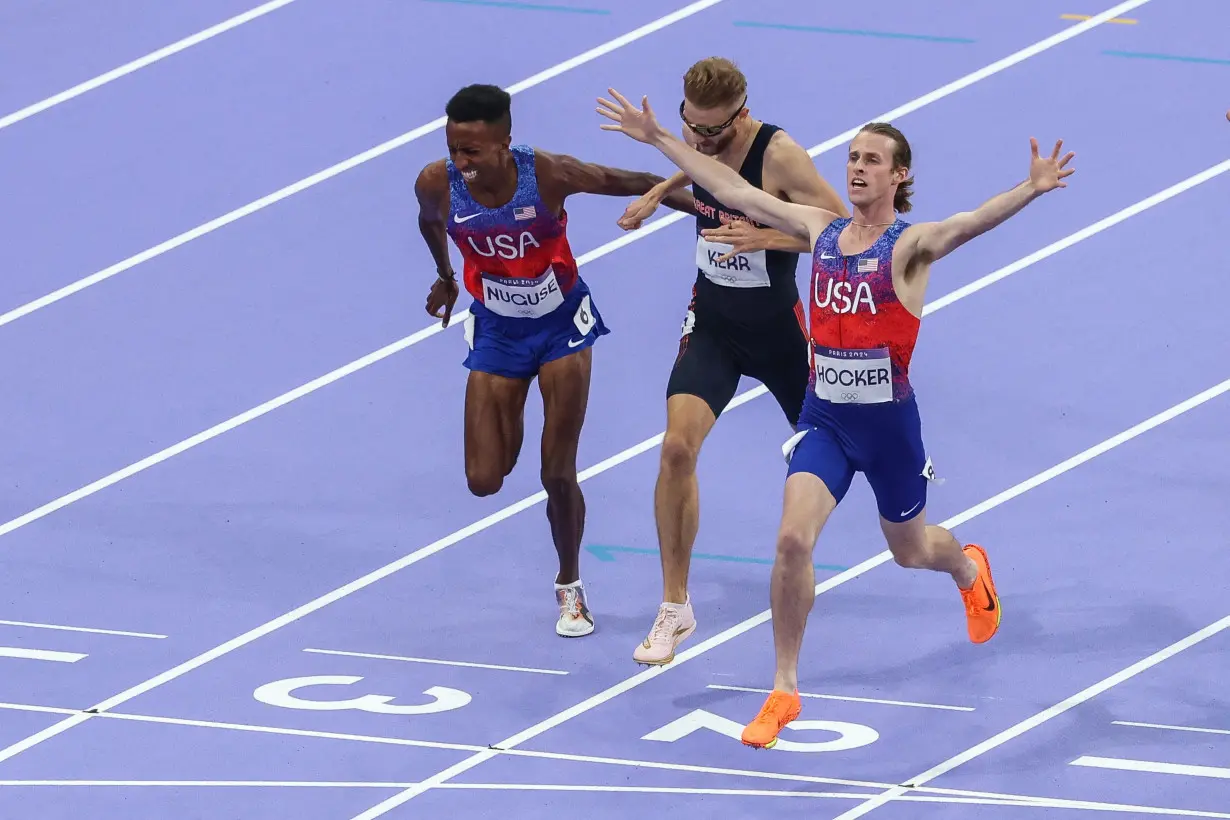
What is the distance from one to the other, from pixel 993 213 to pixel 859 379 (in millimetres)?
777

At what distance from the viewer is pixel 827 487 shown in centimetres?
746

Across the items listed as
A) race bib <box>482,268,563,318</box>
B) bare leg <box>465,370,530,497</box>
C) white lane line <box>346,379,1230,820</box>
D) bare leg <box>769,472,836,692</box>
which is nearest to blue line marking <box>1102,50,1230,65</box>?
white lane line <box>346,379,1230,820</box>

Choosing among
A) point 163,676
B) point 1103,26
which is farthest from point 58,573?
point 1103,26

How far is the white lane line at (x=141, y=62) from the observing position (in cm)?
1288

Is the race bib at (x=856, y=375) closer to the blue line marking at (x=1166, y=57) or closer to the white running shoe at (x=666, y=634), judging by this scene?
the white running shoe at (x=666, y=634)

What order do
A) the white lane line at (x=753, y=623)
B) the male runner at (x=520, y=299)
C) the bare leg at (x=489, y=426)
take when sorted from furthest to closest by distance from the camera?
the bare leg at (x=489, y=426), the male runner at (x=520, y=299), the white lane line at (x=753, y=623)

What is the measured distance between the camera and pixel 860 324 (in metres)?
7.46

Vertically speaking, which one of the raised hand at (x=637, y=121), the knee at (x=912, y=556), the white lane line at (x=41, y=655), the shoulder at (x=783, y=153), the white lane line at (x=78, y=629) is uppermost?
the raised hand at (x=637, y=121)

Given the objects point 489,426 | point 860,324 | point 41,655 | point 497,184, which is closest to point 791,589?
point 860,324

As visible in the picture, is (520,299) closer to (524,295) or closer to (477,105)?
(524,295)

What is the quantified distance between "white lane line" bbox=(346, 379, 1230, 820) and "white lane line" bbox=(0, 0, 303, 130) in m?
6.11

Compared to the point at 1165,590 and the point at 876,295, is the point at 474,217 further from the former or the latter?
the point at 1165,590

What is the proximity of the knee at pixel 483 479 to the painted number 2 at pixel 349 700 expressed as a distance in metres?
0.91

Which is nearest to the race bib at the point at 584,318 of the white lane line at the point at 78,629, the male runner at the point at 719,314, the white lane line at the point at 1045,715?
the male runner at the point at 719,314
